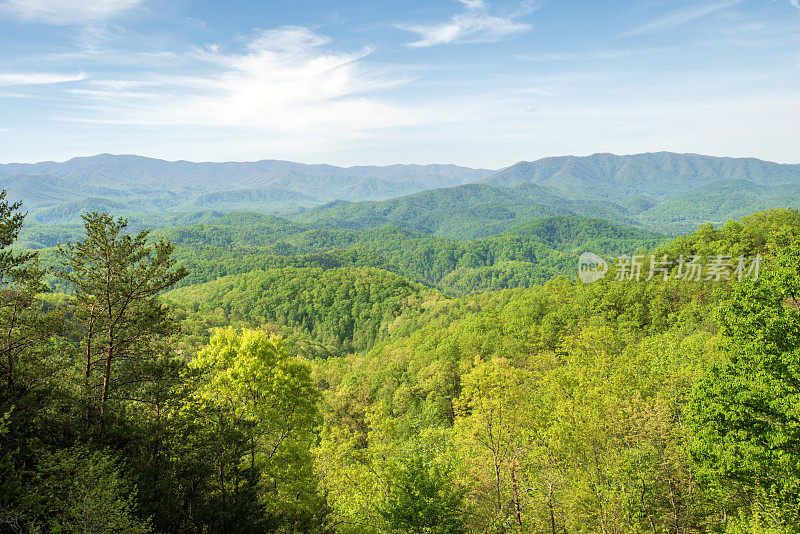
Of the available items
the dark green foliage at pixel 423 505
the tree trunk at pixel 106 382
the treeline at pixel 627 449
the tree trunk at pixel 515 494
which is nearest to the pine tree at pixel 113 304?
the tree trunk at pixel 106 382

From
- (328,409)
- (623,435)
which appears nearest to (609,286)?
(328,409)

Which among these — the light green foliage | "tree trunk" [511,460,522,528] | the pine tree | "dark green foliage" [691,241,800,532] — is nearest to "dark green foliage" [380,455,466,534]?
"tree trunk" [511,460,522,528]

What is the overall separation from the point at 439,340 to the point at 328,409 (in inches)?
1022

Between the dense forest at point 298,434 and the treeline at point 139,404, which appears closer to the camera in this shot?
the dense forest at point 298,434

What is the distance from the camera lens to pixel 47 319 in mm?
15867

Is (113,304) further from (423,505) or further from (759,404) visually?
(759,404)

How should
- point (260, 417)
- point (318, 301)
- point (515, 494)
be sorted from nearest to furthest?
point (515, 494) → point (260, 417) → point (318, 301)

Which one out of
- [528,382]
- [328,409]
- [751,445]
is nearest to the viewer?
[751,445]

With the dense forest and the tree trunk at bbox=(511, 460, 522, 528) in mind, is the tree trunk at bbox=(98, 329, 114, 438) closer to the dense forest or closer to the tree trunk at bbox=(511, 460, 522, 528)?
the dense forest

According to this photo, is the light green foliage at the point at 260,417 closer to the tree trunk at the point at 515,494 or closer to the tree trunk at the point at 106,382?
the tree trunk at the point at 106,382

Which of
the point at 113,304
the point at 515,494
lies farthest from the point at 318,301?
the point at 515,494

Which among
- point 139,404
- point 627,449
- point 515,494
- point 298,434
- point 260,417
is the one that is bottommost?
point 515,494

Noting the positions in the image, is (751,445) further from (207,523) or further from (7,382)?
(7,382)

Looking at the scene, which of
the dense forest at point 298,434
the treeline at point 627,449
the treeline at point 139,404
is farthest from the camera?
the treeline at point 627,449
